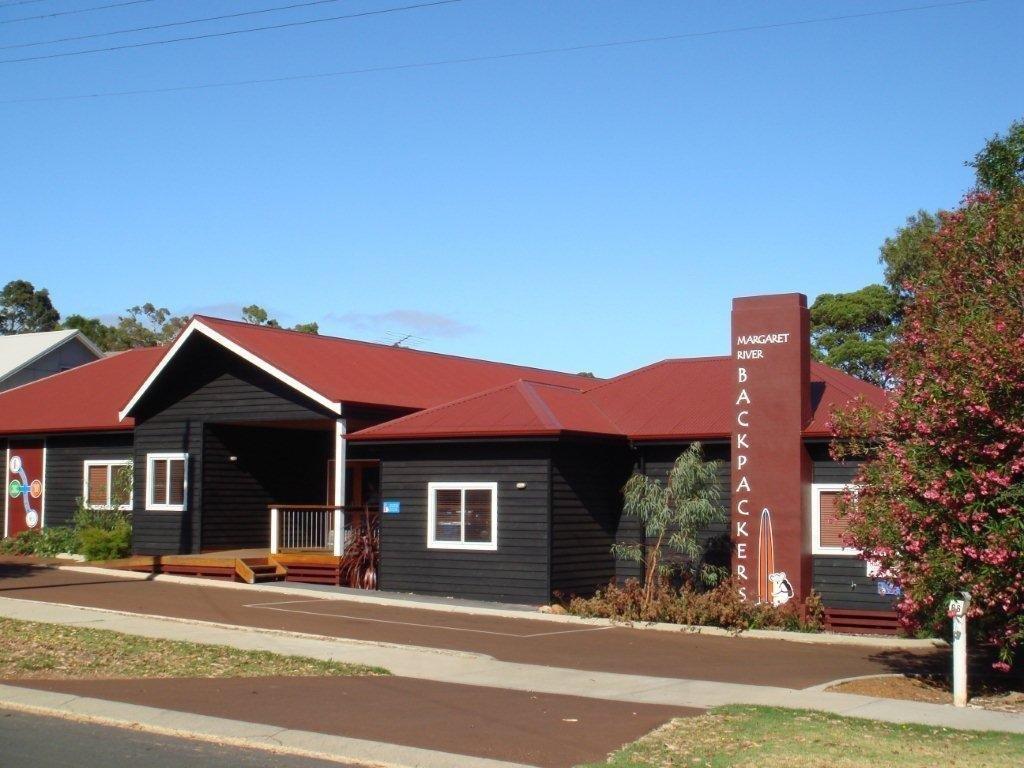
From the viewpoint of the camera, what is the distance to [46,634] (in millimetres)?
16688

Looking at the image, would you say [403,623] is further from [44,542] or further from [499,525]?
[44,542]

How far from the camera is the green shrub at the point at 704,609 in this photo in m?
19.3

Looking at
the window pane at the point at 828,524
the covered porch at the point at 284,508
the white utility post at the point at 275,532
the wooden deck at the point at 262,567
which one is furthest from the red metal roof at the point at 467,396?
the wooden deck at the point at 262,567

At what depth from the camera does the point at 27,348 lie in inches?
1970

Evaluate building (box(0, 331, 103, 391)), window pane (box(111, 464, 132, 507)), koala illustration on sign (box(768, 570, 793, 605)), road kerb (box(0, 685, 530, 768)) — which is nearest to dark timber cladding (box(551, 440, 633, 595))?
koala illustration on sign (box(768, 570, 793, 605))

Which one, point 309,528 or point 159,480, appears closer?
point 309,528

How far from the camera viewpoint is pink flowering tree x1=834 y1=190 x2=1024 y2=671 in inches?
477

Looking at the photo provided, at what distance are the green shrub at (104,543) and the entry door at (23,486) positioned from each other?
4.16 meters

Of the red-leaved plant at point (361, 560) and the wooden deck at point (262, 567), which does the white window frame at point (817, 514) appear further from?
the wooden deck at point (262, 567)

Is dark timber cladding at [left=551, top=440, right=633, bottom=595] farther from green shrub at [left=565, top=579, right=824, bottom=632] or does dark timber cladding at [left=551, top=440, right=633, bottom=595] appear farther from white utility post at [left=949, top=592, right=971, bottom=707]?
white utility post at [left=949, top=592, right=971, bottom=707]

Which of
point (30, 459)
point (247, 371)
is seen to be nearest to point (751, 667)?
point (247, 371)

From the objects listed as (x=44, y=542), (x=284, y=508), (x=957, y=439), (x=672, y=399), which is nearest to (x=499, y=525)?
(x=672, y=399)

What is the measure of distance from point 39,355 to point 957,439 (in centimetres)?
4343

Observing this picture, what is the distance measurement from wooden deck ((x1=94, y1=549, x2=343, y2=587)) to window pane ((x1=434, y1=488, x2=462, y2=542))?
2.78 m
